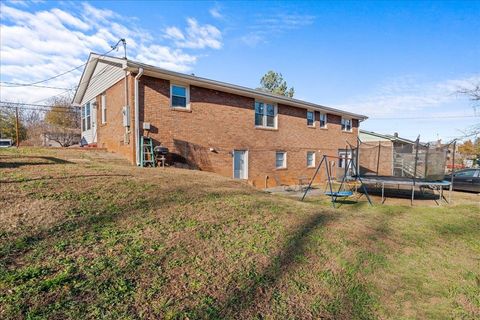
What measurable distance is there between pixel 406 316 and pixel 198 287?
7.95 ft

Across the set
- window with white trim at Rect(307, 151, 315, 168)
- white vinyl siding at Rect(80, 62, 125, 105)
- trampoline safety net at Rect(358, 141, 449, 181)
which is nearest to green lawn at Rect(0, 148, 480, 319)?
trampoline safety net at Rect(358, 141, 449, 181)

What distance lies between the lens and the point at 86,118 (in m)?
15.9

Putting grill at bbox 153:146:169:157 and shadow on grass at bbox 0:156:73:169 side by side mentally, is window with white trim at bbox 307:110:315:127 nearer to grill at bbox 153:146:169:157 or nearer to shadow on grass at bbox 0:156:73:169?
grill at bbox 153:146:169:157

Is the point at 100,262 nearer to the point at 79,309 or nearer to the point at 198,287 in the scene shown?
the point at 79,309

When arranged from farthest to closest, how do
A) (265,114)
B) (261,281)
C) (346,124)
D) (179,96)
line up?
(346,124)
(265,114)
(179,96)
(261,281)

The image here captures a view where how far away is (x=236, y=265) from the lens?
3.74 meters

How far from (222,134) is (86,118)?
344 inches

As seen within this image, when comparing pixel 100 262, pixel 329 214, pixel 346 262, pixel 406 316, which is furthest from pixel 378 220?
pixel 100 262

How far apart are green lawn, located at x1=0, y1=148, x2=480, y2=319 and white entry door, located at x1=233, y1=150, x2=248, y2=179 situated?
23.6ft

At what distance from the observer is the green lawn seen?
2.83 m

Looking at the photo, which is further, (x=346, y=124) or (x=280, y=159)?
(x=346, y=124)

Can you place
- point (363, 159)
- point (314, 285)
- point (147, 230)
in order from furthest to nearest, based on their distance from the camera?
1. point (363, 159)
2. point (147, 230)
3. point (314, 285)

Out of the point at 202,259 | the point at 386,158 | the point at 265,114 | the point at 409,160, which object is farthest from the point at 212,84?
the point at 386,158

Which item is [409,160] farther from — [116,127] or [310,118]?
[116,127]
